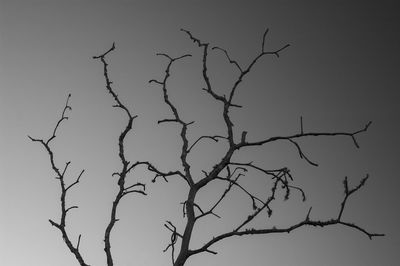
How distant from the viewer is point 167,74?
258 cm

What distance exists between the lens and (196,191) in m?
2.18

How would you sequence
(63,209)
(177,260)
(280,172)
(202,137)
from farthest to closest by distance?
(202,137) < (280,172) < (63,209) < (177,260)

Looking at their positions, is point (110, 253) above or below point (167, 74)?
below

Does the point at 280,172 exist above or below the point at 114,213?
above

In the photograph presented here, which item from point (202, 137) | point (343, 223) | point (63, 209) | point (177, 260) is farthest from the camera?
point (202, 137)

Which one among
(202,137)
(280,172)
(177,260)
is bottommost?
(177,260)

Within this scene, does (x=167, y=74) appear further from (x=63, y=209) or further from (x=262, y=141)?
(x=63, y=209)

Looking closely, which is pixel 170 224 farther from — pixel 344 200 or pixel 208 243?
pixel 344 200

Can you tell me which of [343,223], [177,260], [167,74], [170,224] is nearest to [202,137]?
[167,74]

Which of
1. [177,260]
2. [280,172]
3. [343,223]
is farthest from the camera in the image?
[280,172]

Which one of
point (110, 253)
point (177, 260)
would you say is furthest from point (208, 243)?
point (110, 253)

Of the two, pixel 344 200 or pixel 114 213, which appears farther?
pixel 114 213

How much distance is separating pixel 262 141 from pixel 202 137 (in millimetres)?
454

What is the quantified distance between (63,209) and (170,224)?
0.50 m
